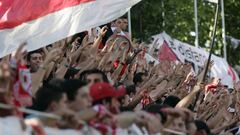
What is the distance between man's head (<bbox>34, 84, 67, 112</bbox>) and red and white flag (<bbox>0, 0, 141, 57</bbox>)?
320 centimetres

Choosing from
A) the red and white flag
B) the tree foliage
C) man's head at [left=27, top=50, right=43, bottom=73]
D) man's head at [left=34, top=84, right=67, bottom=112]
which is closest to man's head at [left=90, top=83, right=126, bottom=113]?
man's head at [left=34, top=84, right=67, bottom=112]

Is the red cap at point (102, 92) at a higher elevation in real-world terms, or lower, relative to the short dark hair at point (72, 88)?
lower

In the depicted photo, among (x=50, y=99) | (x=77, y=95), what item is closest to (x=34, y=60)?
(x=77, y=95)

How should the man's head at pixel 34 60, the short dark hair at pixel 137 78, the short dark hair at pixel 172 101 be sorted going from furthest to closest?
the short dark hair at pixel 137 78, the short dark hair at pixel 172 101, the man's head at pixel 34 60

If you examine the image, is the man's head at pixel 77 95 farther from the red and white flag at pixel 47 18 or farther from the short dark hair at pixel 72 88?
the red and white flag at pixel 47 18

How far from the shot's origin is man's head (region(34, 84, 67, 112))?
7.44 m

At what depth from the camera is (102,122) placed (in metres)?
7.58

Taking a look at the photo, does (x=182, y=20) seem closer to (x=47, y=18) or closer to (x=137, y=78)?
(x=137, y=78)

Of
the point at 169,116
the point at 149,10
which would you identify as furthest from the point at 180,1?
the point at 169,116

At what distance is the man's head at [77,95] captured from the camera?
25.1 feet

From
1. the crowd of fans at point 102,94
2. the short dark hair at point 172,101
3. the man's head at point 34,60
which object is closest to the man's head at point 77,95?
the crowd of fans at point 102,94

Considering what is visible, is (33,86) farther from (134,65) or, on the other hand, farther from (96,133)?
(134,65)

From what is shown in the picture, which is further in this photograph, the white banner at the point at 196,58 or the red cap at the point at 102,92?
the white banner at the point at 196,58

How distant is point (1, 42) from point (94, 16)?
1273mm
